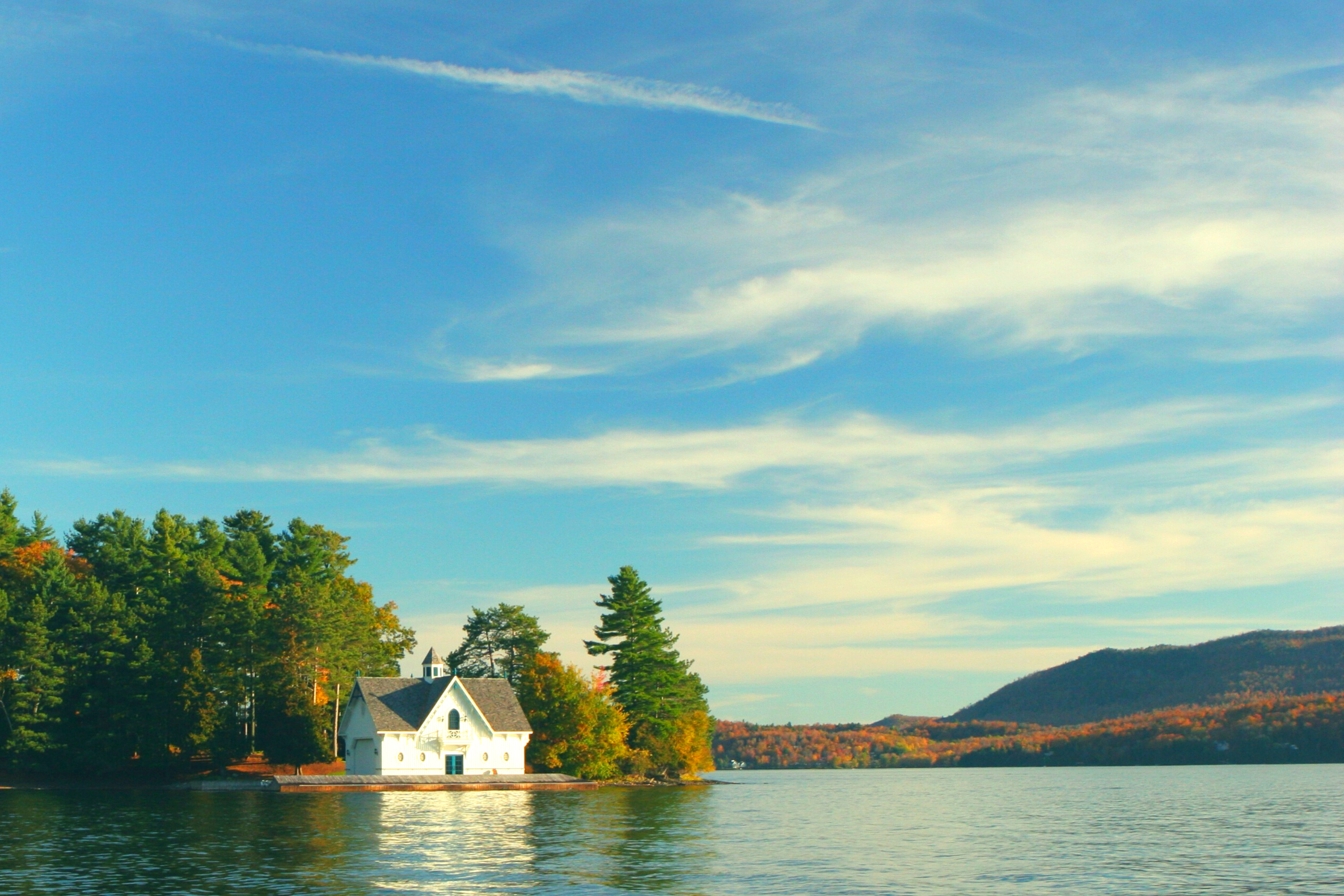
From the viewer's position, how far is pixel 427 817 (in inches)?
2291

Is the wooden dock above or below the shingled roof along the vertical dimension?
below

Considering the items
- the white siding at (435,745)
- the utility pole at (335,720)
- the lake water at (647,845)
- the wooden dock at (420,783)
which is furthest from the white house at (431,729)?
the lake water at (647,845)

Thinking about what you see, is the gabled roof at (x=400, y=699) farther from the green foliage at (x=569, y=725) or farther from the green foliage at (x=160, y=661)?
the green foliage at (x=569, y=725)

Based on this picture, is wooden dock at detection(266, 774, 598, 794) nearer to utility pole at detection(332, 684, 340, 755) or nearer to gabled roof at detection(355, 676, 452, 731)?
gabled roof at detection(355, 676, 452, 731)

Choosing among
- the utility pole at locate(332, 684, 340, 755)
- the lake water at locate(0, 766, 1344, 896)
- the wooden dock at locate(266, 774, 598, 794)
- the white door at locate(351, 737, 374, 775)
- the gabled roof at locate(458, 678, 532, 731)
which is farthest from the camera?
the gabled roof at locate(458, 678, 532, 731)

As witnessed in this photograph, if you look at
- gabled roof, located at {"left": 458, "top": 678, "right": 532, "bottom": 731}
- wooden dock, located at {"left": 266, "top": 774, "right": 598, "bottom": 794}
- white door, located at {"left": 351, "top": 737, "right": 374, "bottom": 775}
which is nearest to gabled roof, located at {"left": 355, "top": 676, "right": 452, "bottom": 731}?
white door, located at {"left": 351, "top": 737, "right": 374, "bottom": 775}

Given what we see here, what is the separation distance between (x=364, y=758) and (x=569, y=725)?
54.4ft

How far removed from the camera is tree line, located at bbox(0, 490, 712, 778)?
3378 inches

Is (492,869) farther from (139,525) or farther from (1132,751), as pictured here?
(1132,751)

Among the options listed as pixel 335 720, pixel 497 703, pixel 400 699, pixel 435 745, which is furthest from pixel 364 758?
pixel 497 703

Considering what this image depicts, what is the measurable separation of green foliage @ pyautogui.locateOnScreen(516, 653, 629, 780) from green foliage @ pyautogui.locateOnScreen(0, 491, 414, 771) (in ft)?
50.7

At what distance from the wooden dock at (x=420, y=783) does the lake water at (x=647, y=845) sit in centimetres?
316

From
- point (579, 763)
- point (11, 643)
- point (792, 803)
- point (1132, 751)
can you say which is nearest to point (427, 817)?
point (792, 803)

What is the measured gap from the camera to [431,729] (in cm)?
9175
